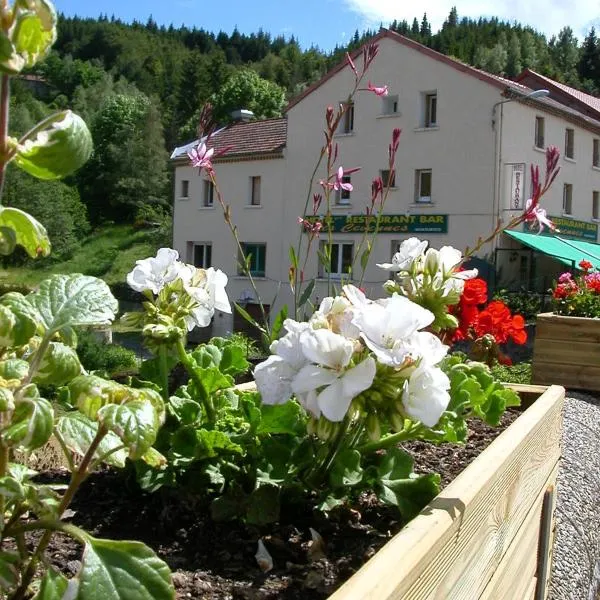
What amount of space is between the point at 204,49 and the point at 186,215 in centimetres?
8274

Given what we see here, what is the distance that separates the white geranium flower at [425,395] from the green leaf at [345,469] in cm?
30

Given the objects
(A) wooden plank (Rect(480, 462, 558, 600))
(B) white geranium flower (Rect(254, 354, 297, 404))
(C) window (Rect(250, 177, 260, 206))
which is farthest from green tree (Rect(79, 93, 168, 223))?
(B) white geranium flower (Rect(254, 354, 297, 404))

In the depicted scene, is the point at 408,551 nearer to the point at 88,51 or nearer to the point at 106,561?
the point at 106,561

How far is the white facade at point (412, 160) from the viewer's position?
22828 millimetres

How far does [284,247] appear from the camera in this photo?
26984mm

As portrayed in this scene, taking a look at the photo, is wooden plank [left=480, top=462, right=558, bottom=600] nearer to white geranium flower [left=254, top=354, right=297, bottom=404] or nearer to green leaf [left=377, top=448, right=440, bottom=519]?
green leaf [left=377, top=448, right=440, bottom=519]

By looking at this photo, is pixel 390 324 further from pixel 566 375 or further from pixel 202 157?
pixel 566 375

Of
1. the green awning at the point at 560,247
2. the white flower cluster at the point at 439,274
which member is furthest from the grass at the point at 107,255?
the white flower cluster at the point at 439,274

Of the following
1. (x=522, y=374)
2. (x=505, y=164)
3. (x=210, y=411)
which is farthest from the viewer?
(x=505, y=164)

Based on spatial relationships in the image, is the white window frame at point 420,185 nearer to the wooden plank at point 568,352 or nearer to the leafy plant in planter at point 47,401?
the wooden plank at point 568,352

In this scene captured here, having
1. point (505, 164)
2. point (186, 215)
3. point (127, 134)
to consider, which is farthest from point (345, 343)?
point (127, 134)

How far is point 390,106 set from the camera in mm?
25297

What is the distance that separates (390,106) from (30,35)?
25.4 meters

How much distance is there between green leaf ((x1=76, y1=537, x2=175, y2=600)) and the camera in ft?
2.58
